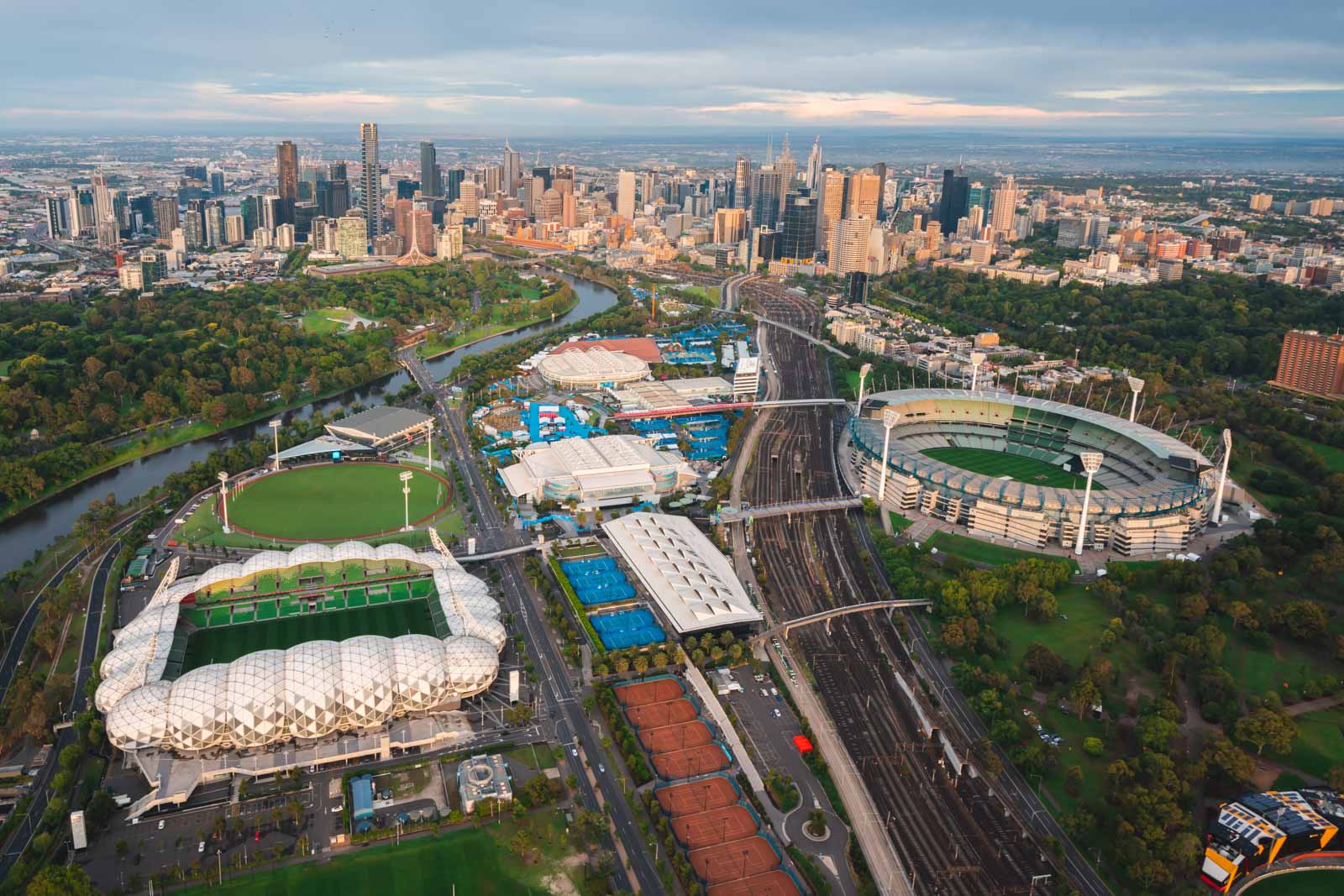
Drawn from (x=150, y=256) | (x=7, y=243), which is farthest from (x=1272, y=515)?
(x=7, y=243)

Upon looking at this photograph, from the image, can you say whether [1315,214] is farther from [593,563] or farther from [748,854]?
[748,854]

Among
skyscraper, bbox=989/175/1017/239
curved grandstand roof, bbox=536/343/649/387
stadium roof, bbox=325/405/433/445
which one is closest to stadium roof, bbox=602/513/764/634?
stadium roof, bbox=325/405/433/445

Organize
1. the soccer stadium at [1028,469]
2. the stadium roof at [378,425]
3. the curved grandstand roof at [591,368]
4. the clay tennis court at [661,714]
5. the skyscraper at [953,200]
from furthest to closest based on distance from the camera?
1. the skyscraper at [953,200]
2. the curved grandstand roof at [591,368]
3. the stadium roof at [378,425]
4. the soccer stadium at [1028,469]
5. the clay tennis court at [661,714]

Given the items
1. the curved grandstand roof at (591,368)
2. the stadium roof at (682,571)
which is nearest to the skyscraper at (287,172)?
the curved grandstand roof at (591,368)

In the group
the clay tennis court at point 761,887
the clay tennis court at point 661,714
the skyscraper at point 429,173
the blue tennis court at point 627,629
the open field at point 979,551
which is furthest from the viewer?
the skyscraper at point 429,173

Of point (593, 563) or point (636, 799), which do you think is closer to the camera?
point (636, 799)

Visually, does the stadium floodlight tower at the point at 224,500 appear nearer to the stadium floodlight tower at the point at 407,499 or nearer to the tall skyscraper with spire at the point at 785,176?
the stadium floodlight tower at the point at 407,499

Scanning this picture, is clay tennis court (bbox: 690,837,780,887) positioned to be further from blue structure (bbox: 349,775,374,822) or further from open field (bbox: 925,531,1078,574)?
open field (bbox: 925,531,1078,574)
